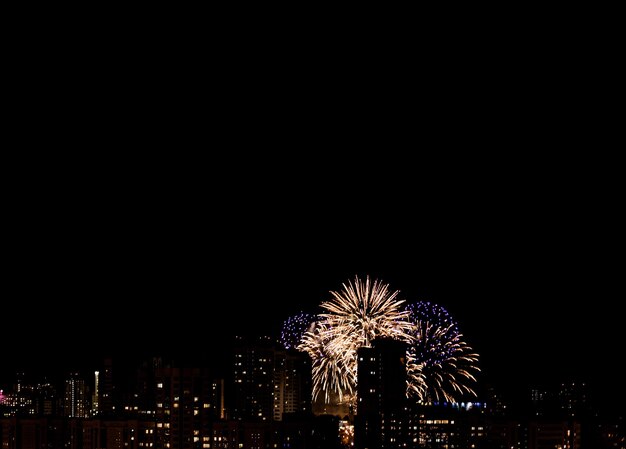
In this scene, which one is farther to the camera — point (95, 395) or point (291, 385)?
point (95, 395)

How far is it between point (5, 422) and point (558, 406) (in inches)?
341

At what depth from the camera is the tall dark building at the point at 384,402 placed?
1485 centimetres

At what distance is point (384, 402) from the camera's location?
51.2 feet

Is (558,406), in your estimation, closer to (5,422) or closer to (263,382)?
(263,382)

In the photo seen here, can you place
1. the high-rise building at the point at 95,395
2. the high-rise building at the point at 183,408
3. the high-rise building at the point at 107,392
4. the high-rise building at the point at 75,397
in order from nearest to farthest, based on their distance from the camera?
the high-rise building at the point at 183,408
the high-rise building at the point at 107,392
the high-rise building at the point at 95,395
the high-rise building at the point at 75,397

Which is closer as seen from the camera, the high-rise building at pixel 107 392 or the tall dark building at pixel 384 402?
the tall dark building at pixel 384 402

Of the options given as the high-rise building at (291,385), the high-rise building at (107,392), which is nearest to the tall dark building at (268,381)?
the high-rise building at (291,385)

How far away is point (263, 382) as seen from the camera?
1900 centimetres

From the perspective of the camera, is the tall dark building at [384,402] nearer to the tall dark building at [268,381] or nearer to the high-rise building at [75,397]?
the tall dark building at [268,381]

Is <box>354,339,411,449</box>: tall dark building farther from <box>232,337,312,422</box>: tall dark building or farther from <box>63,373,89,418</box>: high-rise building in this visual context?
<box>63,373,89,418</box>: high-rise building

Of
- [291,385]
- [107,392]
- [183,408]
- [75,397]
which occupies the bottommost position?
[183,408]

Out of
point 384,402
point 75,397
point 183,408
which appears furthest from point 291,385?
point 75,397

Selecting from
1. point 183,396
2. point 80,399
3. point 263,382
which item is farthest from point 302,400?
point 80,399

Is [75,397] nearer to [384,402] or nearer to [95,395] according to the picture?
[95,395]
